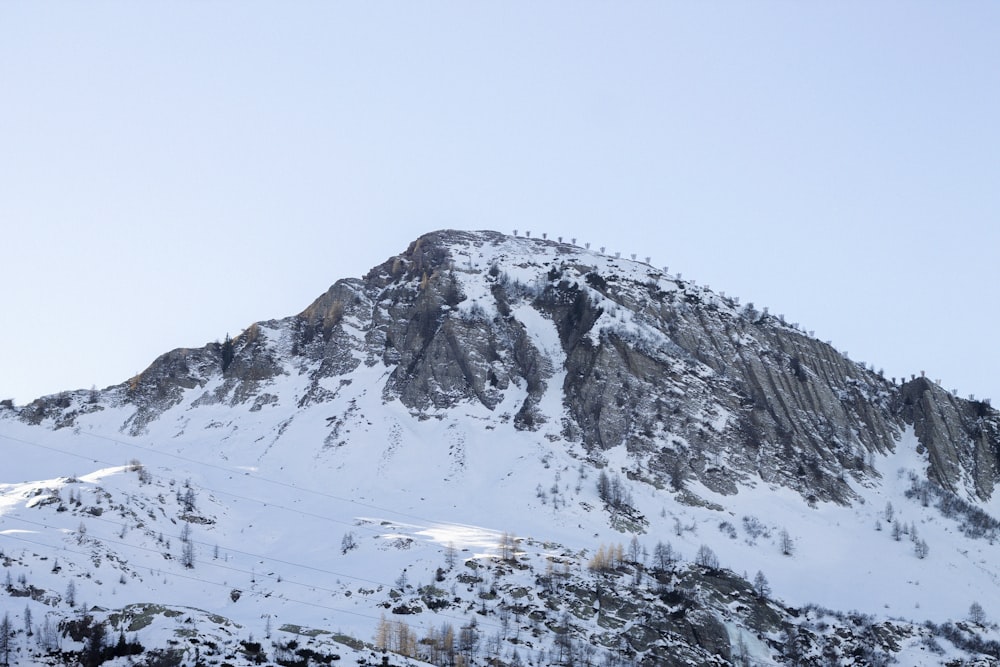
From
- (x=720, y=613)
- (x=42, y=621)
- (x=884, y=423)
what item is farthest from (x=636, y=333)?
(x=42, y=621)

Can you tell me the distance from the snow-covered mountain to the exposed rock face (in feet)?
1.50

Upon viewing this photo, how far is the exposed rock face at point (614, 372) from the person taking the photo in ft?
414

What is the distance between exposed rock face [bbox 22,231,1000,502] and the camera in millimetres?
126312

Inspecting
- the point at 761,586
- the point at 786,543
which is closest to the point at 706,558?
the point at 761,586

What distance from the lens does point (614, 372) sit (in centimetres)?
13288

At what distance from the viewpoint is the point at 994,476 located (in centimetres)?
13475

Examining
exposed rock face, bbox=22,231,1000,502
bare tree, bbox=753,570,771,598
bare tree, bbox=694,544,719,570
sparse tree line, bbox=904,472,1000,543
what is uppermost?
exposed rock face, bbox=22,231,1000,502

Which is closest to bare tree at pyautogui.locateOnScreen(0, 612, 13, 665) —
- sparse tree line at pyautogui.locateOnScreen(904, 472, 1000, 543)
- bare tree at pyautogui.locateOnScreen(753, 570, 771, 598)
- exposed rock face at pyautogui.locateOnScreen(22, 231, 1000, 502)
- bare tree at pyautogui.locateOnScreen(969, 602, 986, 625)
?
bare tree at pyautogui.locateOnScreen(753, 570, 771, 598)

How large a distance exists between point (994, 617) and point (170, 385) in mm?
103364

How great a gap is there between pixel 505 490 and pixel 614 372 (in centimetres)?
2964

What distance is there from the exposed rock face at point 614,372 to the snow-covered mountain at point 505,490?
17.9 inches

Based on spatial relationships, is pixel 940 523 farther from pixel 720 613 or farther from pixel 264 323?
pixel 264 323

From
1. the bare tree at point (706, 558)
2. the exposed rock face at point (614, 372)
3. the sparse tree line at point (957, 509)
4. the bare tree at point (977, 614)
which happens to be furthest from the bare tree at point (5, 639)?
the sparse tree line at point (957, 509)

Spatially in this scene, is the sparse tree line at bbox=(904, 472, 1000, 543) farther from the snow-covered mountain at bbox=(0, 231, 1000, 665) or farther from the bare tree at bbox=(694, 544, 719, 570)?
the bare tree at bbox=(694, 544, 719, 570)
